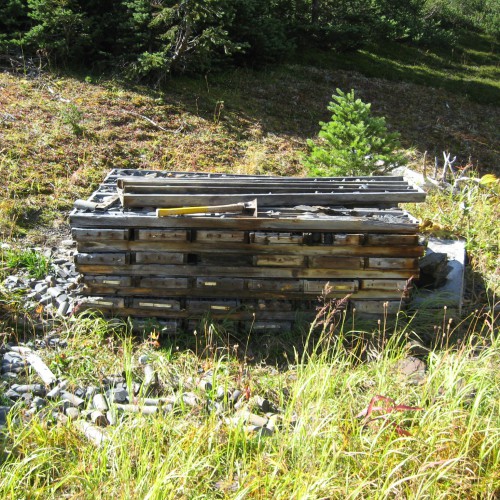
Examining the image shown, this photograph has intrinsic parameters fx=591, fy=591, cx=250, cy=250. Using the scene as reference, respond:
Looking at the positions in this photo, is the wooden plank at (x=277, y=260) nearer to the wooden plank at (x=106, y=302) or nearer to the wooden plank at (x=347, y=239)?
the wooden plank at (x=347, y=239)

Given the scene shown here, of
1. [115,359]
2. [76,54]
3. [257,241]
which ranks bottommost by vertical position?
[115,359]

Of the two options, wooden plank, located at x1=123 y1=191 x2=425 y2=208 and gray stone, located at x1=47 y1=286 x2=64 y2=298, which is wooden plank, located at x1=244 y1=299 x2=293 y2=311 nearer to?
wooden plank, located at x1=123 y1=191 x2=425 y2=208

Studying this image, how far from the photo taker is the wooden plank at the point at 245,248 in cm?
493

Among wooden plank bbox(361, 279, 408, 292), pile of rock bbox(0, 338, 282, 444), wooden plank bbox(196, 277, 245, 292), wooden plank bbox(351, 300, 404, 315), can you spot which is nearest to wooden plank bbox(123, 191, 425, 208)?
wooden plank bbox(196, 277, 245, 292)

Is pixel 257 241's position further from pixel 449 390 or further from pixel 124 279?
pixel 449 390

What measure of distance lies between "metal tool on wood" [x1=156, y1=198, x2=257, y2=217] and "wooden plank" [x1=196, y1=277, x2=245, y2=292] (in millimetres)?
569

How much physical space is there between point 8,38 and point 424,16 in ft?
42.8

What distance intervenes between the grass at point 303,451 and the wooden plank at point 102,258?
1.61 meters

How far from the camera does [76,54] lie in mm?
10438

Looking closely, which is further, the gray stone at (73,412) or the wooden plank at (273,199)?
the wooden plank at (273,199)

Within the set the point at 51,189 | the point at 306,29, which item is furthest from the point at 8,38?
the point at 306,29

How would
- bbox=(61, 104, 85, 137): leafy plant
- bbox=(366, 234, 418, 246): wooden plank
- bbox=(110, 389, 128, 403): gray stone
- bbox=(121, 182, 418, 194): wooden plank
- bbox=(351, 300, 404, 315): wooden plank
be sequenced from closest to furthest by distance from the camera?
bbox=(110, 389, 128, 403): gray stone
bbox=(366, 234, 418, 246): wooden plank
bbox=(351, 300, 404, 315): wooden plank
bbox=(121, 182, 418, 194): wooden plank
bbox=(61, 104, 85, 137): leafy plant

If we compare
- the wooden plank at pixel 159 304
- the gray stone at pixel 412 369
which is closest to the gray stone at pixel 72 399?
the wooden plank at pixel 159 304

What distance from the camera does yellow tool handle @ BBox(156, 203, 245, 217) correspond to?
4.80m
